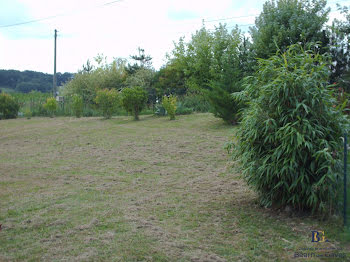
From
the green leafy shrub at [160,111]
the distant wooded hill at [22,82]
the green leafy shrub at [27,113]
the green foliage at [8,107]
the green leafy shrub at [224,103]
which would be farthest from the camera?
the distant wooded hill at [22,82]

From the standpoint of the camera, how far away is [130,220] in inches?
161

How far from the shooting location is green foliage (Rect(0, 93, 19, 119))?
70.9 feet

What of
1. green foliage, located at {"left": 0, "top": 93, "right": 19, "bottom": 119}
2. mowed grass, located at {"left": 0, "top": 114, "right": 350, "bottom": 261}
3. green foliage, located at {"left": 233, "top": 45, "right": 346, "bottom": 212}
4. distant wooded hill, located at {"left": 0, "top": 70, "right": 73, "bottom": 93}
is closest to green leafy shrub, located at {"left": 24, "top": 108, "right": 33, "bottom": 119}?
green foliage, located at {"left": 0, "top": 93, "right": 19, "bottom": 119}

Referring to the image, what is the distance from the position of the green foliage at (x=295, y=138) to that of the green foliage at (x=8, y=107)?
21.3m

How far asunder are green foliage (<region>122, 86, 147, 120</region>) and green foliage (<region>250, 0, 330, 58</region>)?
578 centimetres

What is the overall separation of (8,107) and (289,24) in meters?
18.2

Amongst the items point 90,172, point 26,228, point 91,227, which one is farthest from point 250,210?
point 90,172

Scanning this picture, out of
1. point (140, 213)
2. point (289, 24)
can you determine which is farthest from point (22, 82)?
point (140, 213)

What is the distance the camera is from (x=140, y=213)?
172 inches

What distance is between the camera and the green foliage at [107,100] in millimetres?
16594

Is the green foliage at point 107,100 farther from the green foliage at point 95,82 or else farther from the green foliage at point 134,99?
the green foliage at point 95,82

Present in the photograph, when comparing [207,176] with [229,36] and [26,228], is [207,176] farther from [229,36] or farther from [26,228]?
[229,36]

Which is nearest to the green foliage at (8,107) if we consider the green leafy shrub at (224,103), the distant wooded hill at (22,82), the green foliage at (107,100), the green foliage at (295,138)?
the green foliage at (107,100)

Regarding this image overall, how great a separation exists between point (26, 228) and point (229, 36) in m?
16.9
